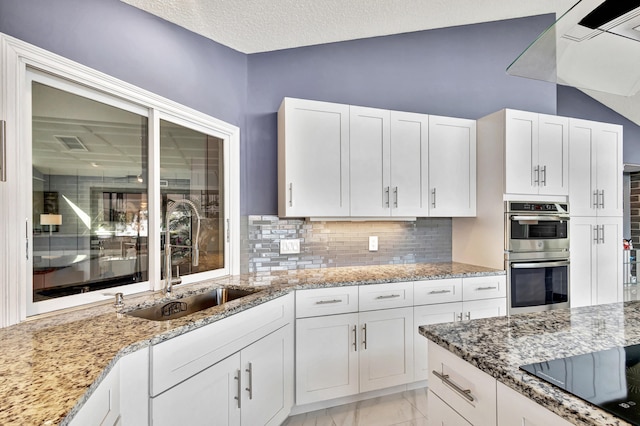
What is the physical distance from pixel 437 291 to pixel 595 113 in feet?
11.6

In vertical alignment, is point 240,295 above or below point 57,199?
below

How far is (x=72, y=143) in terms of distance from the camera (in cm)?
171

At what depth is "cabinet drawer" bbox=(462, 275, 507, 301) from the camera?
2.70 metres

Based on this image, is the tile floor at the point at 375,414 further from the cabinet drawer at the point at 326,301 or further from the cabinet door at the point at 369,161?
the cabinet door at the point at 369,161

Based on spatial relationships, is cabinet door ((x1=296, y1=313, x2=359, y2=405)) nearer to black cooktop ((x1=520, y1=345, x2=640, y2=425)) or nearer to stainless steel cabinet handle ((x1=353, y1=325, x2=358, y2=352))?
stainless steel cabinet handle ((x1=353, y1=325, x2=358, y2=352))

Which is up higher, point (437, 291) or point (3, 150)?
point (3, 150)

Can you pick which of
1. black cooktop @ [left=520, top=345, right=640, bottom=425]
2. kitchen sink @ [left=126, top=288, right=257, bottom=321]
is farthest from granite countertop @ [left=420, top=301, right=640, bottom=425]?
kitchen sink @ [left=126, top=288, right=257, bottom=321]

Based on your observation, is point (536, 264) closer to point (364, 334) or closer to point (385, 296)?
point (385, 296)

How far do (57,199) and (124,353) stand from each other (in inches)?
37.0

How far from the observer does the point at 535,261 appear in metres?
2.86

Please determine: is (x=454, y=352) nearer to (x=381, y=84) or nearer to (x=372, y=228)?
(x=372, y=228)

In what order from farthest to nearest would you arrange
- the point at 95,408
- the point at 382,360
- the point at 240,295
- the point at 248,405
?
the point at 382,360 < the point at 240,295 < the point at 248,405 < the point at 95,408

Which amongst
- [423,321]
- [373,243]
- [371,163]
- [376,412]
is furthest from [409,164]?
[376,412]

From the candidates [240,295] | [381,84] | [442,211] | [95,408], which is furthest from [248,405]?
[381,84]
